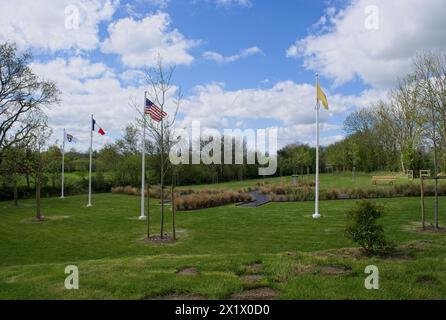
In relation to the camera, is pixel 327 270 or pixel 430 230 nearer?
pixel 327 270

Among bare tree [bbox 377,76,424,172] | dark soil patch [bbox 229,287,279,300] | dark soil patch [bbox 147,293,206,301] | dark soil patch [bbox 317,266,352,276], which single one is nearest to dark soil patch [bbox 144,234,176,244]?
dark soil patch [bbox 317,266,352,276]

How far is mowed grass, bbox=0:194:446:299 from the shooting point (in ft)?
15.9

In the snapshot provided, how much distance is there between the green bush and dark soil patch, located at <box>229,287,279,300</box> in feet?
10.5

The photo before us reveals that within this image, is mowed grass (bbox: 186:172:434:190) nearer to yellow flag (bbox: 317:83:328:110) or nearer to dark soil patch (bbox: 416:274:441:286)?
yellow flag (bbox: 317:83:328:110)

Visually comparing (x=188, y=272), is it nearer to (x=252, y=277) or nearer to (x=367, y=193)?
(x=252, y=277)

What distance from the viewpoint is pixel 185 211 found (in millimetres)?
19016

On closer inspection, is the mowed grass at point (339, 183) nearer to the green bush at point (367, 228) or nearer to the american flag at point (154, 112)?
the american flag at point (154, 112)

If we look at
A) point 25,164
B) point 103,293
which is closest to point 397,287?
point 103,293

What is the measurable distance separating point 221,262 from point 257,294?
2059 millimetres

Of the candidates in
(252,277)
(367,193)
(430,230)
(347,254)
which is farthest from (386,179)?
(252,277)

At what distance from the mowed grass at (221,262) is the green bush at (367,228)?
1.39 ft

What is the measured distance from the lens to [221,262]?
6.70 m
